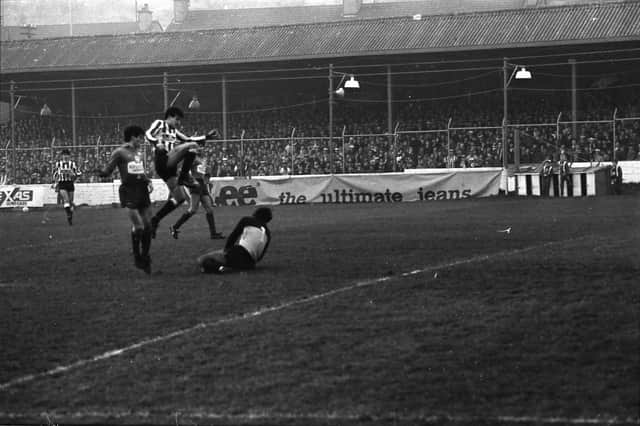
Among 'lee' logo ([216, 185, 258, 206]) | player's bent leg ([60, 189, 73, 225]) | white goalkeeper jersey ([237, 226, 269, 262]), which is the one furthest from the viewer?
'lee' logo ([216, 185, 258, 206])

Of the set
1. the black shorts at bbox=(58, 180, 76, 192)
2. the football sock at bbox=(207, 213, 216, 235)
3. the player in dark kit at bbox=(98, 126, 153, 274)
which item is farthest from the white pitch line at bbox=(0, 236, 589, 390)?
the black shorts at bbox=(58, 180, 76, 192)

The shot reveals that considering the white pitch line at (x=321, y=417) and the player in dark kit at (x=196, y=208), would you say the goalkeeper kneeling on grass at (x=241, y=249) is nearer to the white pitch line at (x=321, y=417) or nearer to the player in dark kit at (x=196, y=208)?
the player in dark kit at (x=196, y=208)

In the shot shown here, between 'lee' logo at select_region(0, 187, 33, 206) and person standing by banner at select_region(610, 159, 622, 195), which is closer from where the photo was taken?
A: person standing by banner at select_region(610, 159, 622, 195)

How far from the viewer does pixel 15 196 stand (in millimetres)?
42781

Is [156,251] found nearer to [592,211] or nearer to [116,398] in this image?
[116,398]

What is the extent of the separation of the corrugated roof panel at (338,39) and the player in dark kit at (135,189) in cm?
3562

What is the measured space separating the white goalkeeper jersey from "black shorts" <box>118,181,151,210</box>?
140 cm

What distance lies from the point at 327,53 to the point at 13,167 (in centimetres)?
1524

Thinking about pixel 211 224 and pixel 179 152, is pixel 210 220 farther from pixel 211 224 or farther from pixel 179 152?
pixel 179 152

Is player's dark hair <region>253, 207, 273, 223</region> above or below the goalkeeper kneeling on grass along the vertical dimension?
above

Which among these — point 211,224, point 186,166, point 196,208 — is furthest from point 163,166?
point 196,208

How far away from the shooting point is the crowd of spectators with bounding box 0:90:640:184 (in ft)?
133

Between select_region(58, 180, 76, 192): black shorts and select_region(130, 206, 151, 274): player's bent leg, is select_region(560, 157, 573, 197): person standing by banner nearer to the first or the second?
select_region(58, 180, 76, 192): black shorts

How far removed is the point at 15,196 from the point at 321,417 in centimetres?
3837
